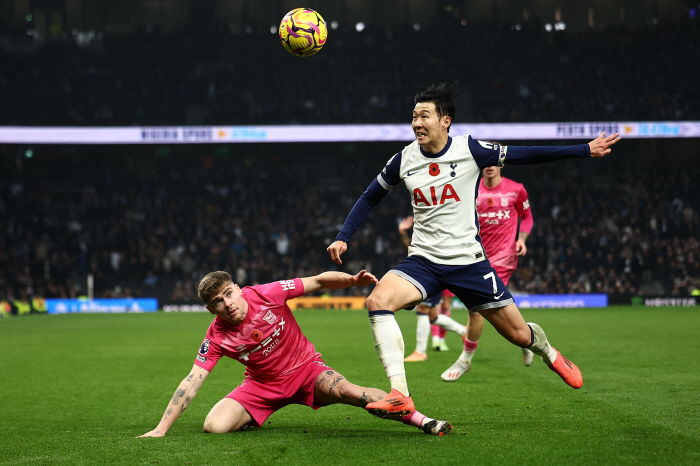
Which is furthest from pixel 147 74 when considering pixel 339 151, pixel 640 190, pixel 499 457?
pixel 499 457

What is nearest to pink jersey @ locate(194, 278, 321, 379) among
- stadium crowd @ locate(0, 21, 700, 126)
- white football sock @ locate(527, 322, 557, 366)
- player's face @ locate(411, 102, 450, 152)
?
player's face @ locate(411, 102, 450, 152)

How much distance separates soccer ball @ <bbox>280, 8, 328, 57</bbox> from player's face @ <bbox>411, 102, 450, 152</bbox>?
3.49 m

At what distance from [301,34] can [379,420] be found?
4781 millimetres

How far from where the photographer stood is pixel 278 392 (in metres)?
5.15

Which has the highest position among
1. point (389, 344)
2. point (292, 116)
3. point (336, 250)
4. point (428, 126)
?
point (292, 116)

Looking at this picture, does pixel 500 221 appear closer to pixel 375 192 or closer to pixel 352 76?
pixel 375 192

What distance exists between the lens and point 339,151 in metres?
31.4

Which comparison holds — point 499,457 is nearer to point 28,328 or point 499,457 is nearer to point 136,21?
point 28,328

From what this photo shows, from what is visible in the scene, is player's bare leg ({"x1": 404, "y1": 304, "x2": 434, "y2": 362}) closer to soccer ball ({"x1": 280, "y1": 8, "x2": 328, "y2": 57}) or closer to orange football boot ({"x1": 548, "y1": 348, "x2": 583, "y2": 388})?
soccer ball ({"x1": 280, "y1": 8, "x2": 328, "y2": 57})

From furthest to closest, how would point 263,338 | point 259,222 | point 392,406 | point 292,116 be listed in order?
point 259,222 → point 292,116 → point 263,338 → point 392,406

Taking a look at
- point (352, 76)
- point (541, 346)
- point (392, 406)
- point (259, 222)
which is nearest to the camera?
point (392, 406)

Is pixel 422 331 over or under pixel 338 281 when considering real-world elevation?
under

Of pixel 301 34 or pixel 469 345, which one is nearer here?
pixel 469 345

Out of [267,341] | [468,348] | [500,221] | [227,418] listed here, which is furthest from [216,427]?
[500,221]
